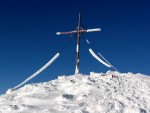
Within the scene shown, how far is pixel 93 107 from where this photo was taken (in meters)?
34.1

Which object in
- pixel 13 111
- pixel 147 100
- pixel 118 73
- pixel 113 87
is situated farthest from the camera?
pixel 118 73

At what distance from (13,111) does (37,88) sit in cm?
620

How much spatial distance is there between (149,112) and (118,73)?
11.3 metres

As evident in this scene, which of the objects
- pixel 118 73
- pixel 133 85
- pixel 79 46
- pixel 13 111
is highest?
pixel 79 46

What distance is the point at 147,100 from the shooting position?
1465 inches

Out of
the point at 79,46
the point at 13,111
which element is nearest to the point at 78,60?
the point at 79,46

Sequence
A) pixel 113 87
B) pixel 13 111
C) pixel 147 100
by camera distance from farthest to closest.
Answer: pixel 113 87 → pixel 147 100 → pixel 13 111

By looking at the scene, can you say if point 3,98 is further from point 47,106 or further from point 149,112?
point 149,112

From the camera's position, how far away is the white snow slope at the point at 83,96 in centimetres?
3397

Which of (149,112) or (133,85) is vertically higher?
(133,85)

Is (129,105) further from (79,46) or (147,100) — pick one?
(79,46)

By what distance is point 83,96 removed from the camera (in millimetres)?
36562

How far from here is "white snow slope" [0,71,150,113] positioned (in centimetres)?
3397

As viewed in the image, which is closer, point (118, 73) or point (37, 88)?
point (37, 88)
